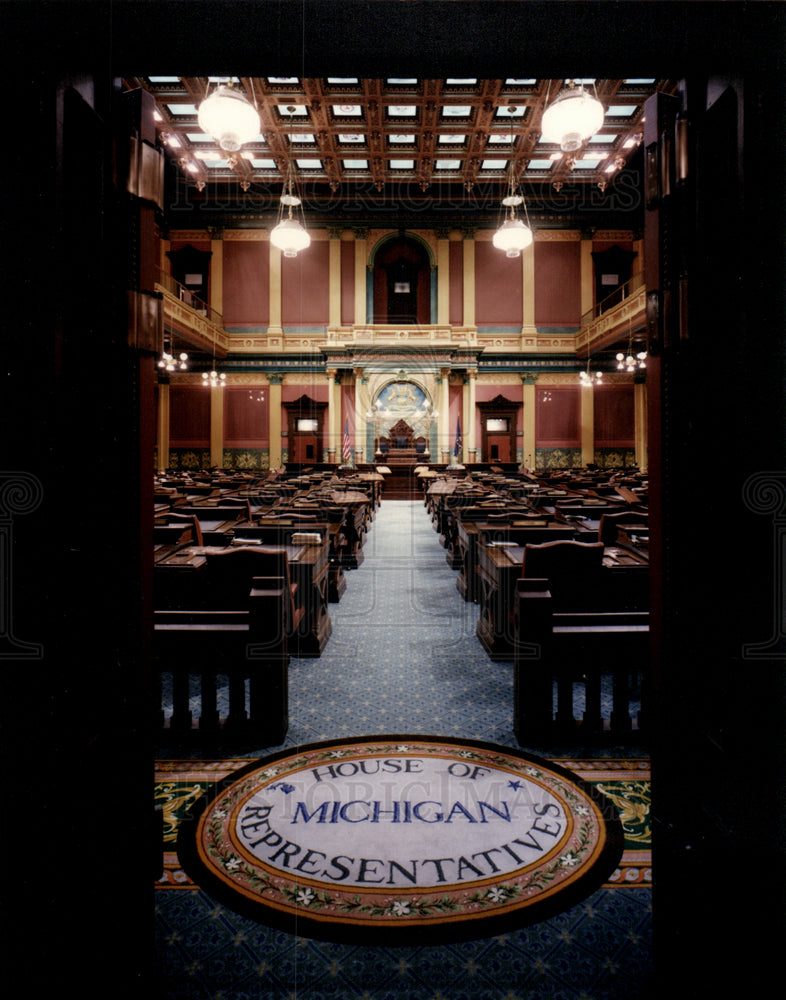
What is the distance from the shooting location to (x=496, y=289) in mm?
19328

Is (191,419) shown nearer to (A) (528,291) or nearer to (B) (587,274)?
(A) (528,291)

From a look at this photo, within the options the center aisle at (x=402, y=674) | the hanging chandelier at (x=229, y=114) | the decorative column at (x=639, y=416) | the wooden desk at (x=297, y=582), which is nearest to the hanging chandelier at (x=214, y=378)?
the hanging chandelier at (x=229, y=114)

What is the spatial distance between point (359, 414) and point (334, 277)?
15.0 ft

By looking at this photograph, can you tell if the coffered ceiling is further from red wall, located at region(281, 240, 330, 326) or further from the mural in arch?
the mural in arch

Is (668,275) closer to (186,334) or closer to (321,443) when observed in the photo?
(186,334)

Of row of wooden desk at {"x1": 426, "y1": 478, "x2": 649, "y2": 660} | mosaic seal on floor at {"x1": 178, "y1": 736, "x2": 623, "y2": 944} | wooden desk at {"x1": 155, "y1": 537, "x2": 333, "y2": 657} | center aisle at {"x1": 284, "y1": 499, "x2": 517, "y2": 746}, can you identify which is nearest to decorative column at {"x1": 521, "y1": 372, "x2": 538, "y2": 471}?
row of wooden desk at {"x1": 426, "y1": 478, "x2": 649, "y2": 660}

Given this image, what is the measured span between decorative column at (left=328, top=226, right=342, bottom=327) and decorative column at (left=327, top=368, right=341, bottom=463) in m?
1.87

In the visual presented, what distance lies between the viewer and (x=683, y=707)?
1.36 m

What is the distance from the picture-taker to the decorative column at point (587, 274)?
62.4ft

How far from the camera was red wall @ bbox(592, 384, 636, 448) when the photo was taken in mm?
19328

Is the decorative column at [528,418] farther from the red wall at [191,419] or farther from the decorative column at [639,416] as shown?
the red wall at [191,419]

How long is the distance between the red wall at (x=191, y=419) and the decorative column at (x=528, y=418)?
10.2m

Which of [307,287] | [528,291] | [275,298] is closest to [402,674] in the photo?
[275,298]

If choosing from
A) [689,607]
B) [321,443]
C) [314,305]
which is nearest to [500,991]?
[689,607]
